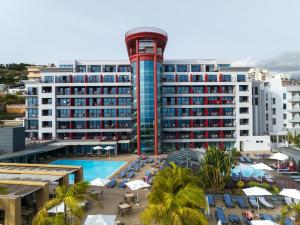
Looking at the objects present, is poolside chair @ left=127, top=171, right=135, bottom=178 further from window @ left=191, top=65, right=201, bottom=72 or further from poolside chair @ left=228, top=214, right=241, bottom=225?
window @ left=191, top=65, right=201, bottom=72

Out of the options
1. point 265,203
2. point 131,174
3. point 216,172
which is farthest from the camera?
point 131,174

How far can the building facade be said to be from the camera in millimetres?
56844

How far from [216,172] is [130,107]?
3135 cm

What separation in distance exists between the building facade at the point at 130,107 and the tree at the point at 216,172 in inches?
1039

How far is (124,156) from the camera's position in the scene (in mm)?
52844

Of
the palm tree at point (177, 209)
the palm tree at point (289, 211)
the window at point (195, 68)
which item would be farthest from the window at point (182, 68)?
the palm tree at point (177, 209)

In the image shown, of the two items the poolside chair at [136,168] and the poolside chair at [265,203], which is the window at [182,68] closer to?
the poolside chair at [136,168]

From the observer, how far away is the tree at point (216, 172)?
1115 inches

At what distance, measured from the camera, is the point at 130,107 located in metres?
56.9

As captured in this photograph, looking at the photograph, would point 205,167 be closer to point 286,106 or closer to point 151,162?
point 151,162

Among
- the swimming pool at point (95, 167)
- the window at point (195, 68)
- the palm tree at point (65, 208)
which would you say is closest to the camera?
the palm tree at point (65, 208)

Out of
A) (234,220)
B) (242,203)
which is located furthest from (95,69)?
(234,220)

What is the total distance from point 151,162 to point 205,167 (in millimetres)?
17141

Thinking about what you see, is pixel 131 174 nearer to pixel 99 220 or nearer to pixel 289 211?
pixel 99 220
